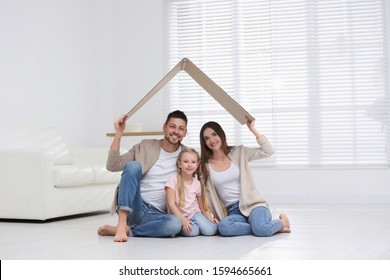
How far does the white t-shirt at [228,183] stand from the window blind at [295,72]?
302 centimetres

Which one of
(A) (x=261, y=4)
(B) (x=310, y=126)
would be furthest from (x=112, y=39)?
(B) (x=310, y=126)

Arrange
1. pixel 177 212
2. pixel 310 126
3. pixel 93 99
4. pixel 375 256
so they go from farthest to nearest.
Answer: pixel 93 99 → pixel 310 126 → pixel 177 212 → pixel 375 256

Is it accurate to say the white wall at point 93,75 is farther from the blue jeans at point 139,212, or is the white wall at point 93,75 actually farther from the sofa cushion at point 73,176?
the blue jeans at point 139,212

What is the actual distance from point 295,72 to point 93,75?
2304 millimetres

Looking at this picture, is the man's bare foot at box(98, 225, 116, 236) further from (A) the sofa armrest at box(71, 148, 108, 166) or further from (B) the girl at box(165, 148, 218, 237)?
(A) the sofa armrest at box(71, 148, 108, 166)

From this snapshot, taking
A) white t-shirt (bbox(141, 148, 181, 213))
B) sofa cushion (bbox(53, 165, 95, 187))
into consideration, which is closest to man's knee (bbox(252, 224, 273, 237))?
white t-shirt (bbox(141, 148, 181, 213))

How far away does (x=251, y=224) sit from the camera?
11.9ft

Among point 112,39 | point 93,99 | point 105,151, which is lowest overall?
point 105,151

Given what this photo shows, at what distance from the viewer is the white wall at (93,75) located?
585 cm

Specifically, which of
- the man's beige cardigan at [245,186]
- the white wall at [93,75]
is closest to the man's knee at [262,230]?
the man's beige cardigan at [245,186]

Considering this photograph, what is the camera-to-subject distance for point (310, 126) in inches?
260
